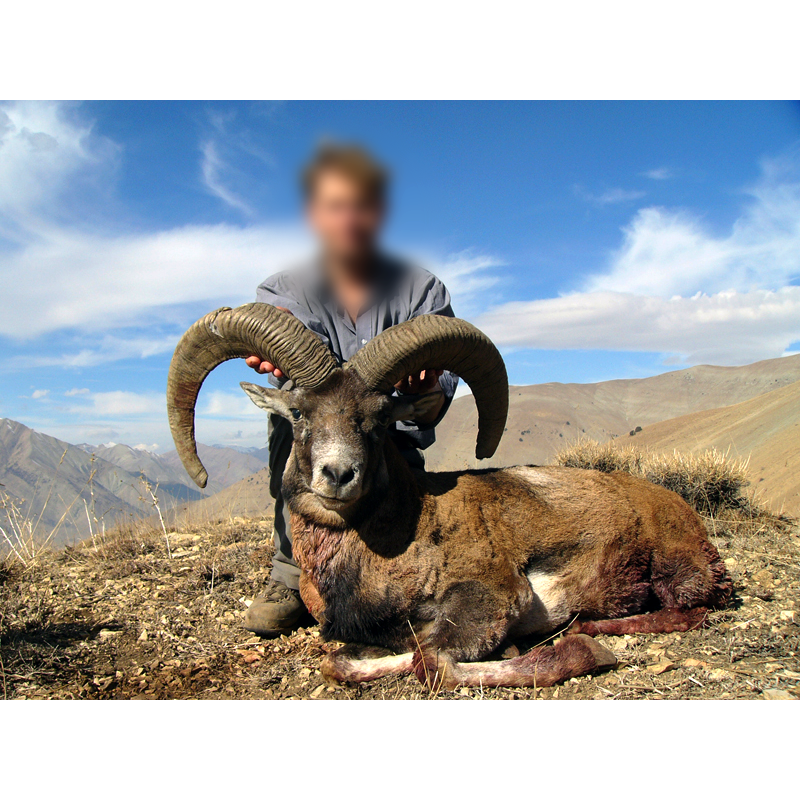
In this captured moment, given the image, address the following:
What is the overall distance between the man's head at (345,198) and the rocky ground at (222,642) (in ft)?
11.6

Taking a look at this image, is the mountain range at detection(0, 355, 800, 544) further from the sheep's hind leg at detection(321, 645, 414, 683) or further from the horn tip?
the sheep's hind leg at detection(321, 645, 414, 683)

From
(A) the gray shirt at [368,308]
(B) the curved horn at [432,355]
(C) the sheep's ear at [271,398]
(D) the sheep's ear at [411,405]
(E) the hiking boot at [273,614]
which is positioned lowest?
(E) the hiking boot at [273,614]

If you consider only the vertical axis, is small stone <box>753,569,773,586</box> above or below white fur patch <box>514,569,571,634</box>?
below

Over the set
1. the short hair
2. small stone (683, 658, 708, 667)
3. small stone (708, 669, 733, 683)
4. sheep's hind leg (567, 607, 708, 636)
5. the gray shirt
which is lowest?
small stone (683, 658, 708, 667)

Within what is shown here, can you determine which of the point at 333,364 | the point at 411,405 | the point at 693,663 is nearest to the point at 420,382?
the point at 411,405

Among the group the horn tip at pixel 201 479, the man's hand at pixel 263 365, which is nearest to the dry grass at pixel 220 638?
the horn tip at pixel 201 479

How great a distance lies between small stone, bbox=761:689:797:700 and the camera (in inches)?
136

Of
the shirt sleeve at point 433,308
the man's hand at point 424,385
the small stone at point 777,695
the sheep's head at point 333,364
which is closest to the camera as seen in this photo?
the small stone at point 777,695

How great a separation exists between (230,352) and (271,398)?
24.0 inches

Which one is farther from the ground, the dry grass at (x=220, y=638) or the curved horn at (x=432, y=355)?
the curved horn at (x=432, y=355)

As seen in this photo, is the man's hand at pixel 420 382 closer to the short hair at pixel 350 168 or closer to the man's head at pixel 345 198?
the man's head at pixel 345 198

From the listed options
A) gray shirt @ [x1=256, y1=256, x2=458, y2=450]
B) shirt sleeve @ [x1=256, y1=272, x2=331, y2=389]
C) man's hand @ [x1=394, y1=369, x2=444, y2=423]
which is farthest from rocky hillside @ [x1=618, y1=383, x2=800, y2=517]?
shirt sleeve @ [x1=256, y1=272, x2=331, y2=389]

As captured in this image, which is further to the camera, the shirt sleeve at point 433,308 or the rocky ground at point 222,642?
the shirt sleeve at point 433,308

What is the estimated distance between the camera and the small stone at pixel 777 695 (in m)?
3.47
